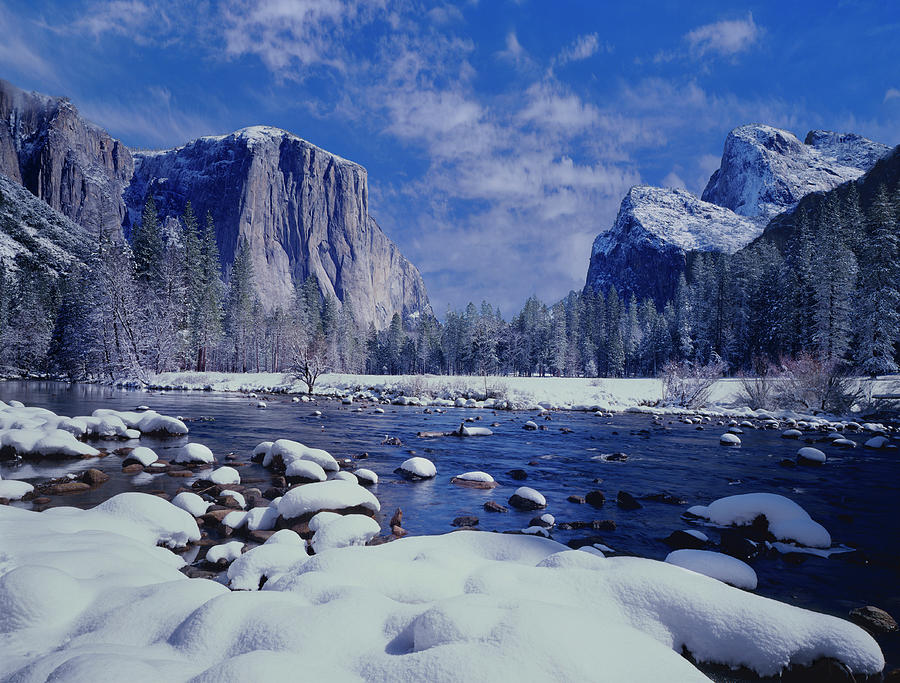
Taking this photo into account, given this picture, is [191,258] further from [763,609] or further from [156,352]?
[763,609]

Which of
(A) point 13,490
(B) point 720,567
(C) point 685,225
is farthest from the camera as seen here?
(C) point 685,225

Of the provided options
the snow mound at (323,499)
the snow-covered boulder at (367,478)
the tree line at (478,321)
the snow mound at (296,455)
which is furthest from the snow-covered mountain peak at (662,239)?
the snow mound at (323,499)

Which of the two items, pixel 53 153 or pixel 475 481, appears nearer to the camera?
pixel 475 481

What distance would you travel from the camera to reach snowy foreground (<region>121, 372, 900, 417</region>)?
29.5 meters

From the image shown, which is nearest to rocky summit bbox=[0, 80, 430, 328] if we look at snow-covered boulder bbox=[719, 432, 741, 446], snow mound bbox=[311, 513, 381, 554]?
snow-covered boulder bbox=[719, 432, 741, 446]

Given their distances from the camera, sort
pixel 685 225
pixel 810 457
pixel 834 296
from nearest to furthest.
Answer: pixel 810 457 → pixel 834 296 → pixel 685 225

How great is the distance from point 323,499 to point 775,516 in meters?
7.17

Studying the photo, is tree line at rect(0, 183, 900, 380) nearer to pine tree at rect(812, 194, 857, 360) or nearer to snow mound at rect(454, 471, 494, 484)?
pine tree at rect(812, 194, 857, 360)

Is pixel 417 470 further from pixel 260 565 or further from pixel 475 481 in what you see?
pixel 260 565

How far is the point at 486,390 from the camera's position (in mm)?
34469

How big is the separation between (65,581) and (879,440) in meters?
21.8

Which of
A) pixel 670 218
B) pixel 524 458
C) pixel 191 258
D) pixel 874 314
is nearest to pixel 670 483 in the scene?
pixel 524 458

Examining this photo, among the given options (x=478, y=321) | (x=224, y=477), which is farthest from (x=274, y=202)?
(x=224, y=477)

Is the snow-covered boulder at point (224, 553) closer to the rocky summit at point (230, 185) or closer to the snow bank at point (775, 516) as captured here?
the snow bank at point (775, 516)
